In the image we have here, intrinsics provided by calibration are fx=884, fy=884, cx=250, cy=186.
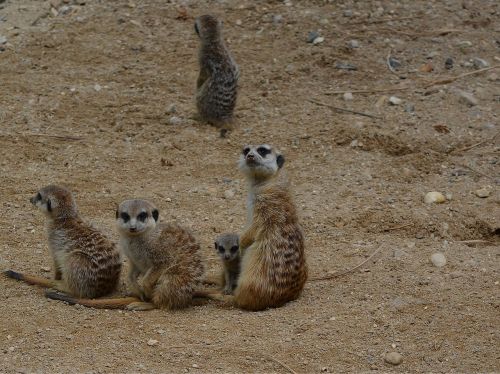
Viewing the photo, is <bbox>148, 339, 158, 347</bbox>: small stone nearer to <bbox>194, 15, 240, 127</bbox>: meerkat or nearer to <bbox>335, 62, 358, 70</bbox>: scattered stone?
<bbox>194, 15, 240, 127</bbox>: meerkat

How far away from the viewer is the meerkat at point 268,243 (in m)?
3.63

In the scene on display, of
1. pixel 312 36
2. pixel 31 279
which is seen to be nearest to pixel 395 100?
pixel 312 36

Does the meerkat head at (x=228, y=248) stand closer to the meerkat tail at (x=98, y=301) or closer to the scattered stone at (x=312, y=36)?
the meerkat tail at (x=98, y=301)

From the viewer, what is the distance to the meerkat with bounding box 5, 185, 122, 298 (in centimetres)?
369

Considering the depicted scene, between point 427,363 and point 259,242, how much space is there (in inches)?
33.8

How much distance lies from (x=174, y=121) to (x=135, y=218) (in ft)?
7.43

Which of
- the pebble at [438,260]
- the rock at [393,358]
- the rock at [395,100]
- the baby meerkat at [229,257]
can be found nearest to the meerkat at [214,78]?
the rock at [395,100]

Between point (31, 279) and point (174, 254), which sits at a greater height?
point (174, 254)

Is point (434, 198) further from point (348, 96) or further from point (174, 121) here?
point (174, 121)

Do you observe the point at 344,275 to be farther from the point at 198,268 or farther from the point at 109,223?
the point at 109,223

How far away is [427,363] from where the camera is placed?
3281 millimetres

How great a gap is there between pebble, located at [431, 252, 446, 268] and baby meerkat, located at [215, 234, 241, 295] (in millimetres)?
916

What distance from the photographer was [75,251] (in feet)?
12.1

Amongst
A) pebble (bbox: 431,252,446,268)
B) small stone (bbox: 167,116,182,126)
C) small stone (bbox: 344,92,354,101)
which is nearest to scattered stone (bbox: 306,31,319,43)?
small stone (bbox: 344,92,354,101)
